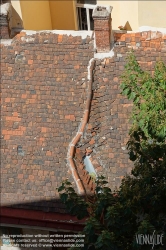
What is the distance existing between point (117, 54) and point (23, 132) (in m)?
3.03

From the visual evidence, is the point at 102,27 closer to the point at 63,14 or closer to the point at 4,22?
the point at 4,22

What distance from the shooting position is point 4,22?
496 inches

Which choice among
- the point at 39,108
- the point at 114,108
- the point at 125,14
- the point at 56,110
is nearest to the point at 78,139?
the point at 56,110

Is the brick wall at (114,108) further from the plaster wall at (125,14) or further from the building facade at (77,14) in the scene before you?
the plaster wall at (125,14)

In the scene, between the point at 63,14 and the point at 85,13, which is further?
the point at 63,14

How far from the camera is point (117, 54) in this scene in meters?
12.1

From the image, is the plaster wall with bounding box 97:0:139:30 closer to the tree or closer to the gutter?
the gutter

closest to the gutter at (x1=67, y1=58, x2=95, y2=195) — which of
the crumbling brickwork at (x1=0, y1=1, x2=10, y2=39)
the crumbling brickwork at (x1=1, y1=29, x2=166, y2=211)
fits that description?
the crumbling brickwork at (x1=1, y1=29, x2=166, y2=211)

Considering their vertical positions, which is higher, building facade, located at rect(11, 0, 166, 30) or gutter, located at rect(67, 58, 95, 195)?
building facade, located at rect(11, 0, 166, 30)

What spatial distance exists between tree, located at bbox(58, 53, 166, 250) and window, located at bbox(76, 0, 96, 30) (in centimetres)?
692

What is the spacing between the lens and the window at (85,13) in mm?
15898

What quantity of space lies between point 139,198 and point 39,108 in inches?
182

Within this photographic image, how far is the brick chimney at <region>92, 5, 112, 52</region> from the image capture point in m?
11.8

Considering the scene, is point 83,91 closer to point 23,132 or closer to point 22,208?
point 23,132
